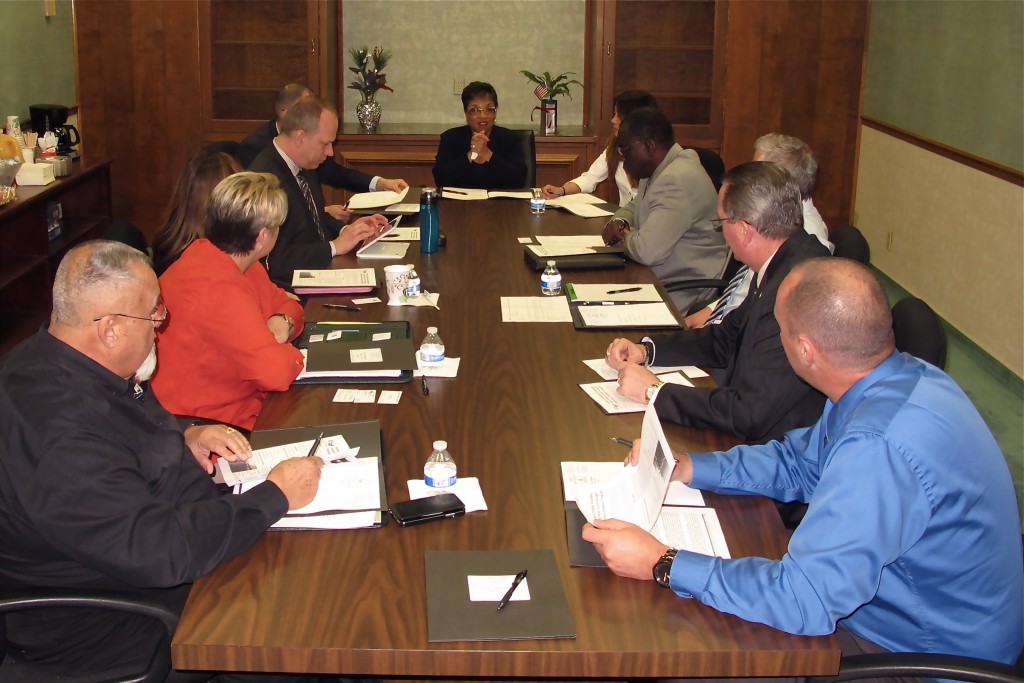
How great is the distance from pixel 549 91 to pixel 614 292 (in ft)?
12.6

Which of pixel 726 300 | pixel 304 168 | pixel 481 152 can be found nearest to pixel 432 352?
pixel 726 300

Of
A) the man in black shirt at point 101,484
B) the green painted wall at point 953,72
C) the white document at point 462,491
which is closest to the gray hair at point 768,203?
the white document at point 462,491

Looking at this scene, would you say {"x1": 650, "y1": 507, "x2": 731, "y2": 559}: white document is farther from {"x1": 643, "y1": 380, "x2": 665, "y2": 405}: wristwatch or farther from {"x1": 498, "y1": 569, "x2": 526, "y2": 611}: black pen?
{"x1": 643, "y1": 380, "x2": 665, "y2": 405}: wristwatch

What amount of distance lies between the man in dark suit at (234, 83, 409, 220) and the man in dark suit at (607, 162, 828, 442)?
7.29 ft

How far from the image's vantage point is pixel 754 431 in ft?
7.88

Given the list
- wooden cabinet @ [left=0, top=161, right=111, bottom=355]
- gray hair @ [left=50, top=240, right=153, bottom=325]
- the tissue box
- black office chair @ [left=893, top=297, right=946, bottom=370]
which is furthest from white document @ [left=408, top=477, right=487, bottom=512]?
the tissue box

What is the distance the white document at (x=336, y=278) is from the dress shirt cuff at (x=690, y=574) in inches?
79.2

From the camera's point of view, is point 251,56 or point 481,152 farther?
point 251,56

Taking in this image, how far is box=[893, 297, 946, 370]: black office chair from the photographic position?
7.65ft

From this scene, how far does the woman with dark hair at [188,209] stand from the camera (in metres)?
3.10

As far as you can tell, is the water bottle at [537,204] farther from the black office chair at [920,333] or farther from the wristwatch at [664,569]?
the wristwatch at [664,569]

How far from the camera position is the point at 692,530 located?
1.91 meters

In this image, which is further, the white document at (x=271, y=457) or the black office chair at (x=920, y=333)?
the black office chair at (x=920, y=333)

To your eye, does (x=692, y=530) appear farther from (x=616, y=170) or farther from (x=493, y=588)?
(x=616, y=170)
